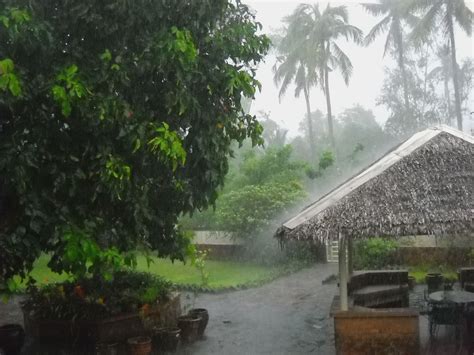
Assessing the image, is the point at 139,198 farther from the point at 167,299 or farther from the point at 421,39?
the point at 421,39

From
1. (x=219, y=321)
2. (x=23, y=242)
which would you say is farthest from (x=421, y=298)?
(x=23, y=242)

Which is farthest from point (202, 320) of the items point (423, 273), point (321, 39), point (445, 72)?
point (445, 72)

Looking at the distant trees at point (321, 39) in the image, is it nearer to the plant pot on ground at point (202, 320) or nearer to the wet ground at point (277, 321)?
the wet ground at point (277, 321)

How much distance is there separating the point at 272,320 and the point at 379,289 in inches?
87.2

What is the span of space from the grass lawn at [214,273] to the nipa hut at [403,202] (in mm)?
7400

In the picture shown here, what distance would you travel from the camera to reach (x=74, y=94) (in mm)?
5691

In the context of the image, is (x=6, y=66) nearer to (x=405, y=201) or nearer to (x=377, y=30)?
(x=405, y=201)

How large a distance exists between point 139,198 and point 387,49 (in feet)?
86.8

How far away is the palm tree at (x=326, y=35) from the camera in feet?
95.0

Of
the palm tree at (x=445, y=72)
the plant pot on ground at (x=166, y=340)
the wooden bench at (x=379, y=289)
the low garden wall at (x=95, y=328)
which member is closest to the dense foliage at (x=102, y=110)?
the plant pot on ground at (x=166, y=340)

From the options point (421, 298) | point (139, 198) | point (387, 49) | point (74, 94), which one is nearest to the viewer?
point (74, 94)

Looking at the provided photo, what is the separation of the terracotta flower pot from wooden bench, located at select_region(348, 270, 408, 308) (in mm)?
3592

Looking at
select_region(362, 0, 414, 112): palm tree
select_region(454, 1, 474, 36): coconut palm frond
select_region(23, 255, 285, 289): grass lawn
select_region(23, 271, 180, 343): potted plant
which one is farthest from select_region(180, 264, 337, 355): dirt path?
select_region(362, 0, 414, 112): palm tree

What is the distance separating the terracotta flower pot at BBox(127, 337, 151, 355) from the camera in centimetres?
808
